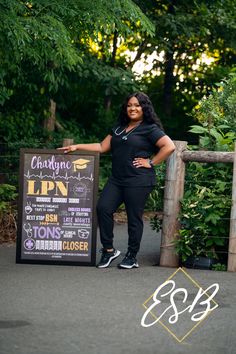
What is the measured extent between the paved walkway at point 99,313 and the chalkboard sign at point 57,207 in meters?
0.21

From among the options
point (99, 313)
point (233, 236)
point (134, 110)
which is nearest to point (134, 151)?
point (134, 110)

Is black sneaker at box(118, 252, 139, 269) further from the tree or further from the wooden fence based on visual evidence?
the tree

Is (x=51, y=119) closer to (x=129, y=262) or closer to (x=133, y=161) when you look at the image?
(x=129, y=262)

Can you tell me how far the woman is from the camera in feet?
31.5

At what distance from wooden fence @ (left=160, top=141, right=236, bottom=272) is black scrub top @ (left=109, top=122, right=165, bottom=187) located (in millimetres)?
352

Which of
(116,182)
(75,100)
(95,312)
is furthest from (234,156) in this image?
(75,100)

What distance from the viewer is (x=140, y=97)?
968 cm

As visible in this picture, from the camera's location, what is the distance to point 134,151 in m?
9.60

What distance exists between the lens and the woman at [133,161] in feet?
31.5

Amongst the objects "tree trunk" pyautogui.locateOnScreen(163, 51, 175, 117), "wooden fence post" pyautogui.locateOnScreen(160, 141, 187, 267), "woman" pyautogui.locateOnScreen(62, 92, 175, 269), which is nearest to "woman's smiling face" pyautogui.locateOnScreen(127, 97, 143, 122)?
"woman" pyautogui.locateOnScreen(62, 92, 175, 269)

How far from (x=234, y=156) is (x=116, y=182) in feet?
4.16

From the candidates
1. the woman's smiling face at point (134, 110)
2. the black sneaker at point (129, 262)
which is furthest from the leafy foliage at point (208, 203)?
the woman's smiling face at point (134, 110)

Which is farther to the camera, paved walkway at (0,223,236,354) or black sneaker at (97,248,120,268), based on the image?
black sneaker at (97,248,120,268)

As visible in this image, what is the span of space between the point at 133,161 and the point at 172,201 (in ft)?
2.54
